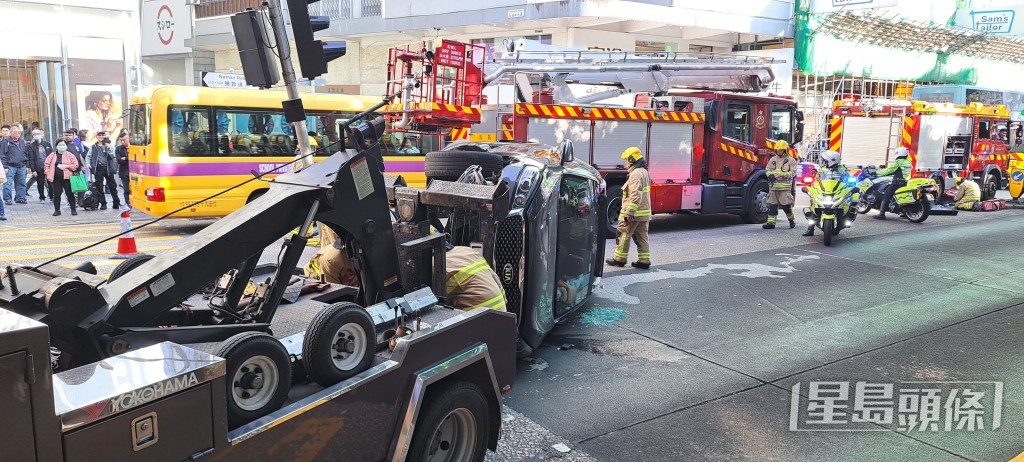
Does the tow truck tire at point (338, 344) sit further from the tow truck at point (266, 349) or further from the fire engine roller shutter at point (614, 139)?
the fire engine roller shutter at point (614, 139)

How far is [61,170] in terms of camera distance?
14281 millimetres

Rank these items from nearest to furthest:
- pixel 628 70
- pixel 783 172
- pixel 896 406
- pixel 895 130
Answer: pixel 896 406 < pixel 783 172 < pixel 628 70 < pixel 895 130

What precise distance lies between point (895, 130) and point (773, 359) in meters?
14.3

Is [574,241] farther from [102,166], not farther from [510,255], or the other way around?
[102,166]

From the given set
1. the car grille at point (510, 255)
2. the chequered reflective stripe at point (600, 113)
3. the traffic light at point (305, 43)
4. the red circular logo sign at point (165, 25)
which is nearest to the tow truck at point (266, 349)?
the car grille at point (510, 255)

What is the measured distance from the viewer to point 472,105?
13.2m

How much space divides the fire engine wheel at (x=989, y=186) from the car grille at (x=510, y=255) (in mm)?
19068

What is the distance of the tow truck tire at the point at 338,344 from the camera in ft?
10.5

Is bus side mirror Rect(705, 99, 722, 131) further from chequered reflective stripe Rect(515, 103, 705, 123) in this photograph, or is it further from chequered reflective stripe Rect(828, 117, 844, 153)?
chequered reflective stripe Rect(828, 117, 844, 153)

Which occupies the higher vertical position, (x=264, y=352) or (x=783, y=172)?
(x=783, y=172)

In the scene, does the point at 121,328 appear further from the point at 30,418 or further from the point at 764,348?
the point at 764,348

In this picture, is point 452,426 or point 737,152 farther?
point 737,152

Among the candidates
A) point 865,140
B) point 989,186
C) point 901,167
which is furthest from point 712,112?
point 989,186

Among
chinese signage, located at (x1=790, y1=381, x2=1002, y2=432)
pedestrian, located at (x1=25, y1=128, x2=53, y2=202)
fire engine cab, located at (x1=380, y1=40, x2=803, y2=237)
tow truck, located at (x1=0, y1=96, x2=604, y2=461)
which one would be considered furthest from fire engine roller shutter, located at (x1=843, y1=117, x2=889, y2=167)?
pedestrian, located at (x1=25, y1=128, x2=53, y2=202)
